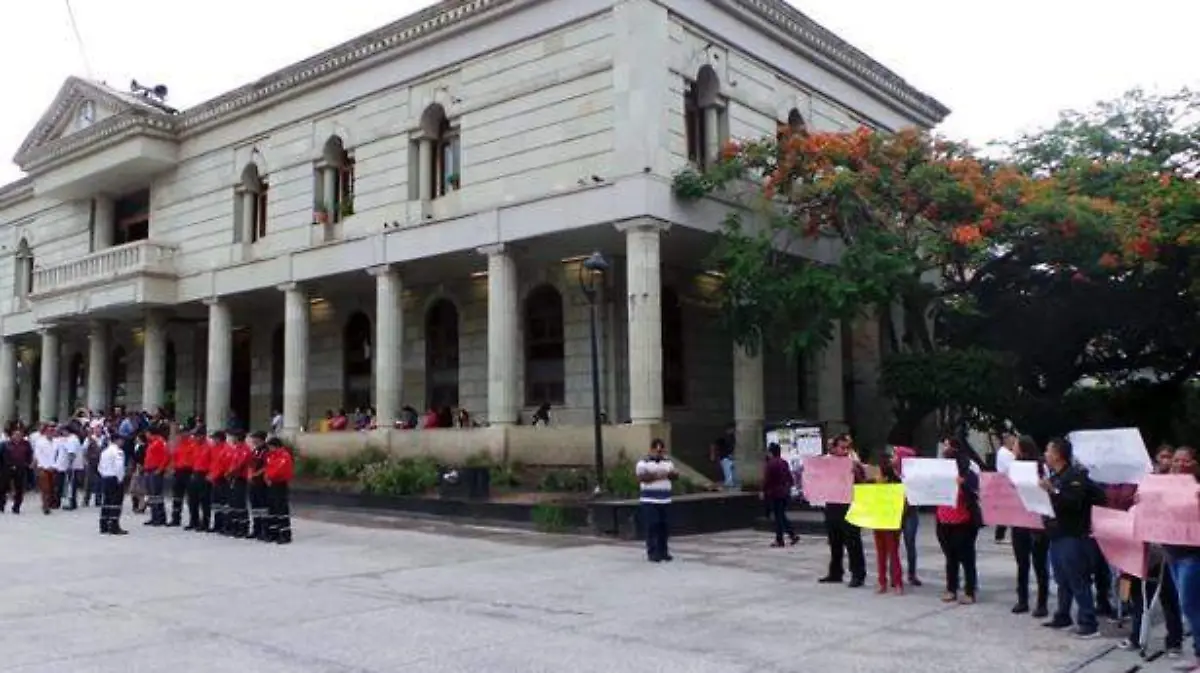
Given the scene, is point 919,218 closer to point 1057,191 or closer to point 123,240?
point 1057,191

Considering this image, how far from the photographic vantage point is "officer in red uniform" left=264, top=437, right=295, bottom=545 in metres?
16.4

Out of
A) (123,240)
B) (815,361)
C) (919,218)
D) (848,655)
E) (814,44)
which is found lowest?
(848,655)

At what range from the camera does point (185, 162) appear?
3234 centimetres

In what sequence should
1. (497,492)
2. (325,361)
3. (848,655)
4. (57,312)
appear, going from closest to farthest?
(848,655) < (497,492) < (325,361) < (57,312)

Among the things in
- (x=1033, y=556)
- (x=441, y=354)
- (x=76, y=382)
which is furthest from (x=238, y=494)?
(x=76, y=382)

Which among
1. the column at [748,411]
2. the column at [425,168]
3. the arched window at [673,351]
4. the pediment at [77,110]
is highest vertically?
the pediment at [77,110]

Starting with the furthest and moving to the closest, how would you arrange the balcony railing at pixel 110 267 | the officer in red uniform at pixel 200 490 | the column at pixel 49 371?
1. the column at pixel 49 371
2. the balcony railing at pixel 110 267
3. the officer in red uniform at pixel 200 490

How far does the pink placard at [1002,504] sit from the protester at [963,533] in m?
0.09

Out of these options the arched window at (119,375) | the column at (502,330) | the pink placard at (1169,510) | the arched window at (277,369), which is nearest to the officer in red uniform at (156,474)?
the column at (502,330)

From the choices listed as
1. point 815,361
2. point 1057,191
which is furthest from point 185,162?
point 1057,191

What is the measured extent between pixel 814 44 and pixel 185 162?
19630 mm

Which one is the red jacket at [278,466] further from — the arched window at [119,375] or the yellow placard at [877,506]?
the arched window at [119,375]

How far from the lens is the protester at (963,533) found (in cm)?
1103

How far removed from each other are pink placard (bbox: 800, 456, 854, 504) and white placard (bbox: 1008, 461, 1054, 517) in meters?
2.50
